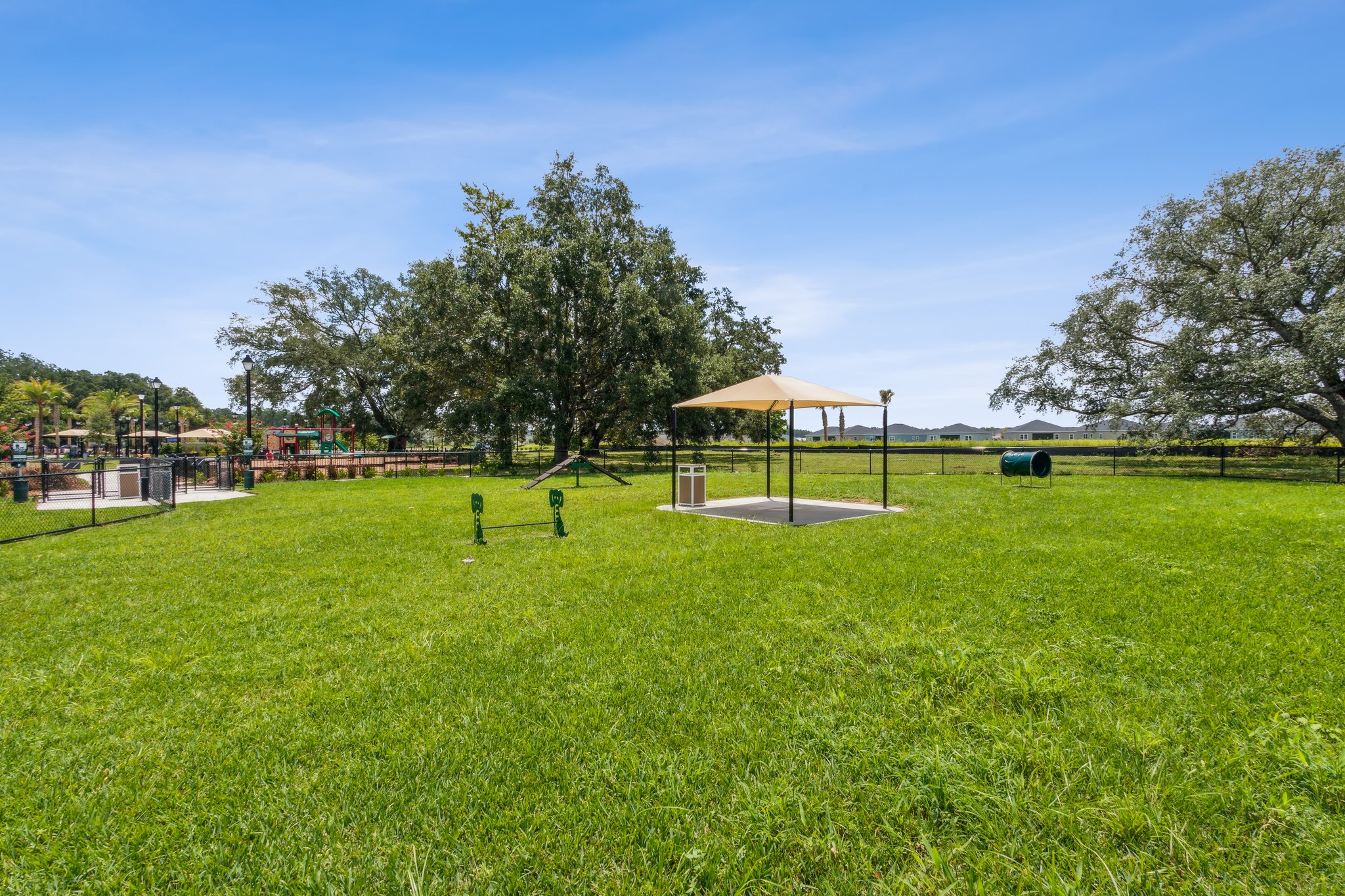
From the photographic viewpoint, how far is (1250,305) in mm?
21219

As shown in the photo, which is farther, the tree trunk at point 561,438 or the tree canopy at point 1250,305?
the tree trunk at point 561,438

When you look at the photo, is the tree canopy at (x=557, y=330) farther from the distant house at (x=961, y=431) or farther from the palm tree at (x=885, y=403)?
the distant house at (x=961, y=431)

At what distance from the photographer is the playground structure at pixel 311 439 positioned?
32094 millimetres

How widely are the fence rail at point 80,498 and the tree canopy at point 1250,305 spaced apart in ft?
99.3

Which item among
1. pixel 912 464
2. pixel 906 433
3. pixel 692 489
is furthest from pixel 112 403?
pixel 906 433

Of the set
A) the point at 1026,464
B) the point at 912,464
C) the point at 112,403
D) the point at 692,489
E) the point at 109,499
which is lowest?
the point at 109,499

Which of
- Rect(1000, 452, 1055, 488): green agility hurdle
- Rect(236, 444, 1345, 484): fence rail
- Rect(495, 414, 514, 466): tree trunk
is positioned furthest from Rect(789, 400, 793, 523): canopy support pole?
Rect(495, 414, 514, 466): tree trunk

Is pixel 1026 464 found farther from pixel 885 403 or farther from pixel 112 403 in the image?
pixel 112 403

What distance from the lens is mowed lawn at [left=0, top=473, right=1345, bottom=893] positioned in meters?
2.12

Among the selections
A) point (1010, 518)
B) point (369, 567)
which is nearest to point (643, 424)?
point (1010, 518)

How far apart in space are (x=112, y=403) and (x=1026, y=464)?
7996 cm

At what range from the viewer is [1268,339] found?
22.1 metres

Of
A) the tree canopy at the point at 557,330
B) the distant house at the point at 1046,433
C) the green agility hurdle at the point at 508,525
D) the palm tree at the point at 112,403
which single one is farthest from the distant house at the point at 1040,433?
the palm tree at the point at 112,403

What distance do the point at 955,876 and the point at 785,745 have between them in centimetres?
92
